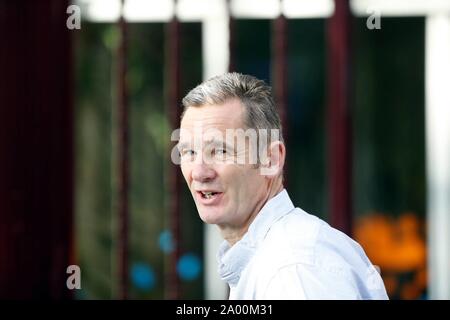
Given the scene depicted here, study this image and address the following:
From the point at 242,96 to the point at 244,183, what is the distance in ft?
0.53

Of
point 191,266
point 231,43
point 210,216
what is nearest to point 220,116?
point 210,216

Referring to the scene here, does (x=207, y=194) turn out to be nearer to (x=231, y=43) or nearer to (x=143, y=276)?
(x=231, y=43)

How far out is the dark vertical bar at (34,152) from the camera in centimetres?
355

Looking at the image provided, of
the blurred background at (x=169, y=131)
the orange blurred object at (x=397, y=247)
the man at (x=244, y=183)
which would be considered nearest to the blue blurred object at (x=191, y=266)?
the blurred background at (x=169, y=131)

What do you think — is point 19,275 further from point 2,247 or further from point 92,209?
point 92,209

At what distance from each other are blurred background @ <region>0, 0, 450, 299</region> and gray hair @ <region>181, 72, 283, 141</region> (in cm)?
156

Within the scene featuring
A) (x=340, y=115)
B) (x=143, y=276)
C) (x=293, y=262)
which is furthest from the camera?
(x=143, y=276)

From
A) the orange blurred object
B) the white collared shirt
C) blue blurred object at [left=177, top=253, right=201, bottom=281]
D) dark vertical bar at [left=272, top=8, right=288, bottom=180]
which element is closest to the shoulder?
the white collared shirt

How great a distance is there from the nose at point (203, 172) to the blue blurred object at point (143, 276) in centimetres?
269

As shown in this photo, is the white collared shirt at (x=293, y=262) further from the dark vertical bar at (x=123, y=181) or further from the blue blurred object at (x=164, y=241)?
the blue blurred object at (x=164, y=241)

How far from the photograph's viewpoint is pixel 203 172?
1.93 meters

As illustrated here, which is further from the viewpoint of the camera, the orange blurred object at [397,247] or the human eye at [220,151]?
the orange blurred object at [397,247]

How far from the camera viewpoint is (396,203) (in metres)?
4.52

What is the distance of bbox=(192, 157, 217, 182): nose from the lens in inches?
75.8
